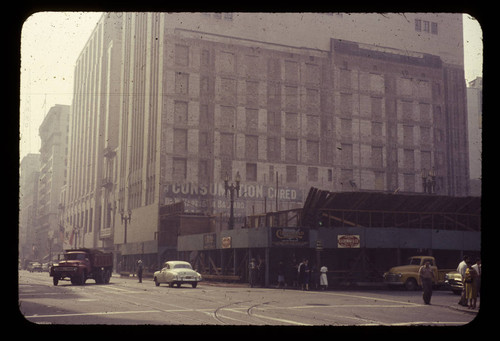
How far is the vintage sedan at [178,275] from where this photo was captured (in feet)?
113

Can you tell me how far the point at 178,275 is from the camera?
1362 inches

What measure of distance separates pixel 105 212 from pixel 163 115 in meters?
32.3

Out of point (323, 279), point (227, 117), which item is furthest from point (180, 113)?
point (323, 279)

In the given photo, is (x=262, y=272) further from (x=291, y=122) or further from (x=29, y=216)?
(x=29, y=216)

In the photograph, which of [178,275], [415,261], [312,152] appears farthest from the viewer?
[312,152]

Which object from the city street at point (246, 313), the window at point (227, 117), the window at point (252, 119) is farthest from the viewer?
the window at point (252, 119)

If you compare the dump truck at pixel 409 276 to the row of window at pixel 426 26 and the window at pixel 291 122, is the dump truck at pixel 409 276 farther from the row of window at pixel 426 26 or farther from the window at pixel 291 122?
the row of window at pixel 426 26

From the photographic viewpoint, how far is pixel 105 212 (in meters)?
97.4

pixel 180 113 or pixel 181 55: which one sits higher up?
pixel 181 55

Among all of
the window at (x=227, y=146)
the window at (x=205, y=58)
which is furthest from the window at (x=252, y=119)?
the window at (x=205, y=58)

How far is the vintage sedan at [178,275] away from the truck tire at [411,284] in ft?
40.0

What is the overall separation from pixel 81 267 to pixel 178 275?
6746 millimetres

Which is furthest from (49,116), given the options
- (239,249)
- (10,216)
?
(10,216)

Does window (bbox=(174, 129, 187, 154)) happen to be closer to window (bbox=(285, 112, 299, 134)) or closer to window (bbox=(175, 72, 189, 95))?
window (bbox=(175, 72, 189, 95))
